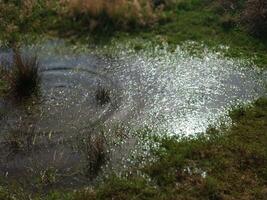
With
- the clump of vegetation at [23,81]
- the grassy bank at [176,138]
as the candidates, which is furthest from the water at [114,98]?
the grassy bank at [176,138]

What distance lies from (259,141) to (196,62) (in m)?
3.57

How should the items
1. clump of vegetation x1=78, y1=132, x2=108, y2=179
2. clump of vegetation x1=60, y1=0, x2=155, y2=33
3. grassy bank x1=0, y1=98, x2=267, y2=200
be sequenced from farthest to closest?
clump of vegetation x1=60, y1=0, x2=155, y2=33
clump of vegetation x1=78, y1=132, x2=108, y2=179
grassy bank x1=0, y1=98, x2=267, y2=200

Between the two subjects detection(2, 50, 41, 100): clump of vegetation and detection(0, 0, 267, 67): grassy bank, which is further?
detection(0, 0, 267, 67): grassy bank

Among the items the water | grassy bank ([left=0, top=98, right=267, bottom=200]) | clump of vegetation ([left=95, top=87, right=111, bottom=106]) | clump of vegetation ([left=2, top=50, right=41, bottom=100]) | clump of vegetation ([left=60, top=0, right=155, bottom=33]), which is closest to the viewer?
grassy bank ([left=0, top=98, right=267, bottom=200])

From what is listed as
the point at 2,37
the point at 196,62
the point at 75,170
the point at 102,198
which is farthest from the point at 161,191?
the point at 2,37

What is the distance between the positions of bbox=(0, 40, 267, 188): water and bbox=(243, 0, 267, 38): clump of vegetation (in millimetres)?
1584

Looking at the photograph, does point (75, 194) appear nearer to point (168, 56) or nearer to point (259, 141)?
point (259, 141)

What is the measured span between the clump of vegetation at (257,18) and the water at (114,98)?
1.58 m

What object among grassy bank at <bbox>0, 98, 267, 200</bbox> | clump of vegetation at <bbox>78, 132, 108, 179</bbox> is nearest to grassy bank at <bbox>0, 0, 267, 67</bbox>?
grassy bank at <bbox>0, 98, 267, 200</bbox>

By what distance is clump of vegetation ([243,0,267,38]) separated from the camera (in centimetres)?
1406

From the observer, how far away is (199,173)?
934cm

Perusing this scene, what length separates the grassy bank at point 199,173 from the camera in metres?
8.88

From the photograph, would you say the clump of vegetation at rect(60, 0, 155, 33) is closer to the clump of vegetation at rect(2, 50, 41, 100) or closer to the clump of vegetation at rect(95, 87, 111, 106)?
the clump of vegetation at rect(2, 50, 41, 100)

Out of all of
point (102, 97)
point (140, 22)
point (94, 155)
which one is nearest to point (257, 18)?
point (140, 22)
